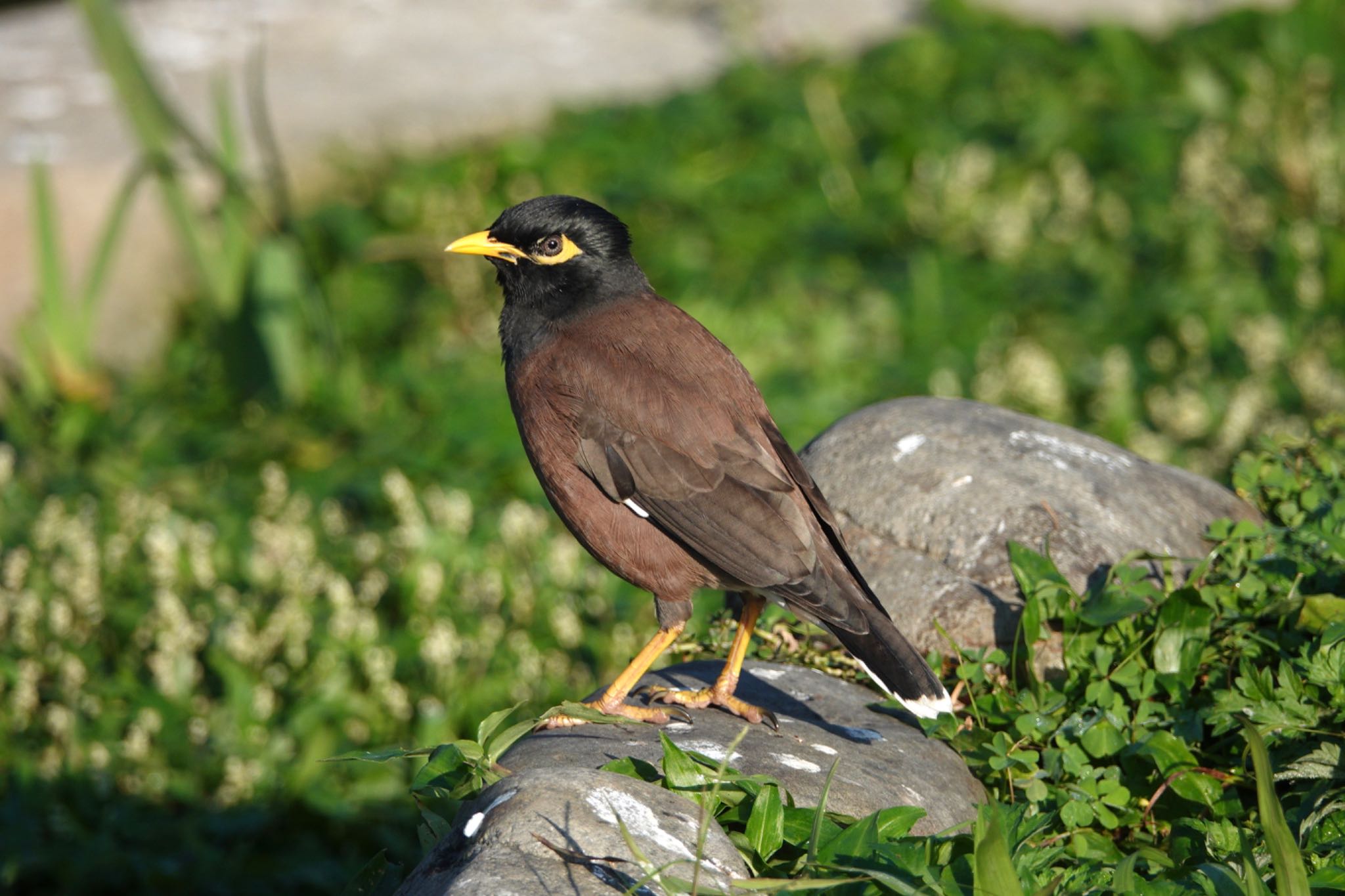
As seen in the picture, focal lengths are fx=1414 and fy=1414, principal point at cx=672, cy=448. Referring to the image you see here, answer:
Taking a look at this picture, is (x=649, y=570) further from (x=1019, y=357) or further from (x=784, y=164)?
(x=784, y=164)

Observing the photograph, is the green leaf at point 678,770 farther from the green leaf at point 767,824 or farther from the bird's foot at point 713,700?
the bird's foot at point 713,700

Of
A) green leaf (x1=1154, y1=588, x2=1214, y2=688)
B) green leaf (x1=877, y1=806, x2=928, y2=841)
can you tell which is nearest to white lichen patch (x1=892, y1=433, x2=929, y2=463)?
green leaf (x1=1154, y1=588, x2=1214, y2=688)

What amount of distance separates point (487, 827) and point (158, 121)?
16.8ft

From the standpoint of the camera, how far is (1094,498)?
12.7ft

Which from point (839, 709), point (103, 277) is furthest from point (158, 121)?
point (839, 709)

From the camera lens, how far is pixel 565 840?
253cm

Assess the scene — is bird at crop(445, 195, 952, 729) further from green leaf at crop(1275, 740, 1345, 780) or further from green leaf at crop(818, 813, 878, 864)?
green leaf at crop(1275, 740, 1345, 780)

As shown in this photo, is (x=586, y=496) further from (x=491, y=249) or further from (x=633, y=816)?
(x=633, y=816)

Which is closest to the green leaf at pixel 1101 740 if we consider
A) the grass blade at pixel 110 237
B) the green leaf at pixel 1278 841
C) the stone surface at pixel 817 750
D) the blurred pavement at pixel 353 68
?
the stone surface at pixel 817 750

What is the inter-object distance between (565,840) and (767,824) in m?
0.40

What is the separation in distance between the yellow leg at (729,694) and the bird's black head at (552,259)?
97 centimetres

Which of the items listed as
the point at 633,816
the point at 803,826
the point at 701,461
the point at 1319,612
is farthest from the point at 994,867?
the point at 701,461

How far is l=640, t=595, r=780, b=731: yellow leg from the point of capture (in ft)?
10.9

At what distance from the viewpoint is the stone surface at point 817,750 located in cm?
295
